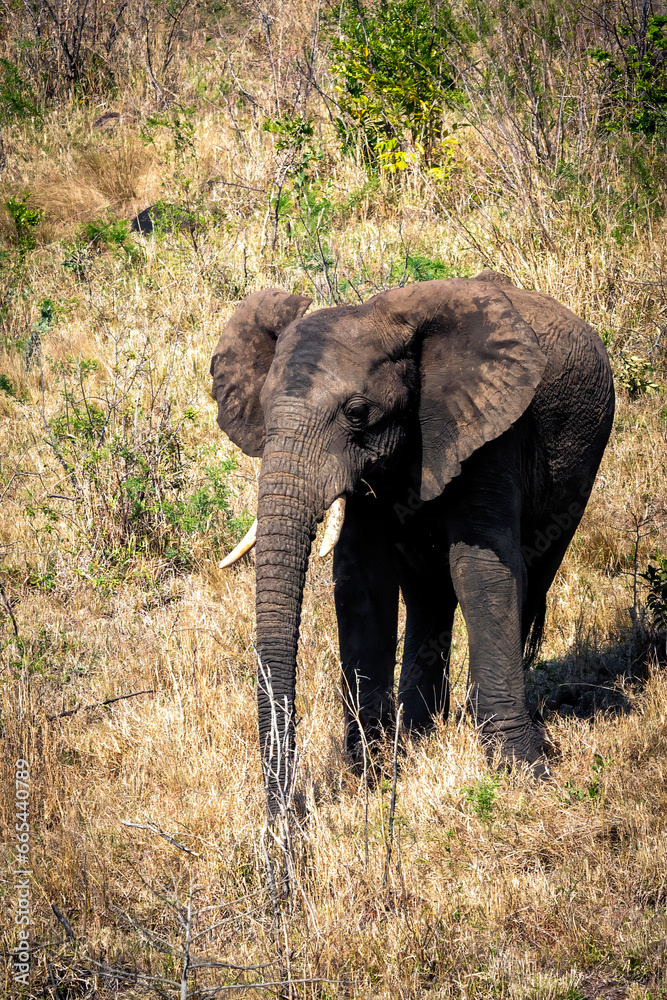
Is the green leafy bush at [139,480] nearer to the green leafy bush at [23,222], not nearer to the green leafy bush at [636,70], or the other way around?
the green leafy bush at [23,222]

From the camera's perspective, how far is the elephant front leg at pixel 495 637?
457 centimetres

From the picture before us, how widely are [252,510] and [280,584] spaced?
3.46 metres

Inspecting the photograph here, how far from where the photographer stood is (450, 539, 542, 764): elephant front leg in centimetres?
457

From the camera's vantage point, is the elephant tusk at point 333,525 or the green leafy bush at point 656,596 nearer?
the elephant tusk at point 333,525

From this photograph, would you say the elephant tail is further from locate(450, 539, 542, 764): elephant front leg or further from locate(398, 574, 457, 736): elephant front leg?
locate(450, 539, 542, 764): elephant front leg

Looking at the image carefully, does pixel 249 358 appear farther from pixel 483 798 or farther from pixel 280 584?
pixel 483 798

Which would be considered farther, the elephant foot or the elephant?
the elephant foot

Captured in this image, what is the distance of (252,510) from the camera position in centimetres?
734

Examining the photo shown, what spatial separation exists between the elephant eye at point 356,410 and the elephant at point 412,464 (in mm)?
12

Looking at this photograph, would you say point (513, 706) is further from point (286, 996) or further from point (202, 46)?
point (202, 46)

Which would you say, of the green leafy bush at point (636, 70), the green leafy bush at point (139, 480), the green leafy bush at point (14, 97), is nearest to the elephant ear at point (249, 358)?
the green leafy bush at point (139, 480)

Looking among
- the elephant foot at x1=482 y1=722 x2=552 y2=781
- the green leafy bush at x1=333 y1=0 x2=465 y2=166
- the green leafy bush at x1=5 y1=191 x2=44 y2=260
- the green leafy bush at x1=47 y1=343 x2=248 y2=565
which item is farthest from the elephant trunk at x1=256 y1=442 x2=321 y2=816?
the green leafy bush at x1=5 y1=191 x2=44 y2=260

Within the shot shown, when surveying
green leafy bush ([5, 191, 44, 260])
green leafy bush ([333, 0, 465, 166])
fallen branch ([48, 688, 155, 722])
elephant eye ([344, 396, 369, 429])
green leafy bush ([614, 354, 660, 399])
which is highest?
green leafy bush ([333, 0, 465, 166])

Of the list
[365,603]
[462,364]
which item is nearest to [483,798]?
[365,603]
